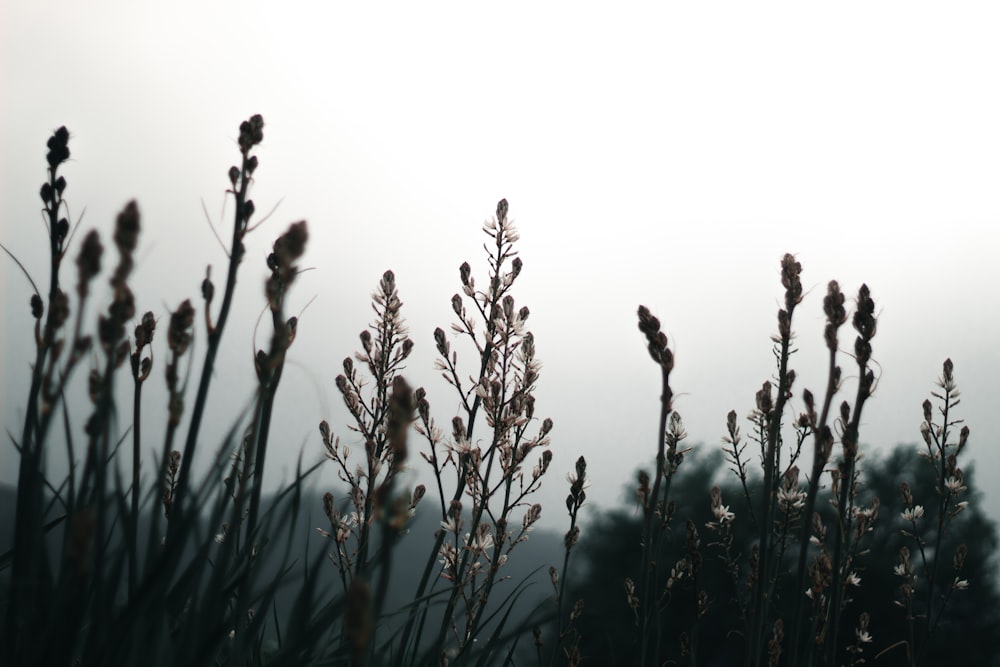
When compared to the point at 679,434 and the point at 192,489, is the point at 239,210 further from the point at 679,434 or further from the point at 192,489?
the point at 679,434

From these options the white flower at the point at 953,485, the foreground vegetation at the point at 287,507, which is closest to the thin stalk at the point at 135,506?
the foreground vegetation at the point at 287,507

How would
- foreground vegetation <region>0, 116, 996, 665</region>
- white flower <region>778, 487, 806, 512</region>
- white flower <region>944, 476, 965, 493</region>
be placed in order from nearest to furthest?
foreground vegetation <region>0, 116, 996, 665</region>
white flower <region>778, 487, 806, 512</region>
white flower <region>944, 476, 965, 493</region>

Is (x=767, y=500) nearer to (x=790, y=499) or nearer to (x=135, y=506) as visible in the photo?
(x=790, y=499)

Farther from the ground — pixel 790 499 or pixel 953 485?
pixel 953 485

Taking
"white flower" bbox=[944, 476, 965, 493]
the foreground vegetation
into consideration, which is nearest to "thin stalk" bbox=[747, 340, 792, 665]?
the foreground vegetation

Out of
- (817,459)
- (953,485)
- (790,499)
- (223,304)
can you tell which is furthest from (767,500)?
(953,485)

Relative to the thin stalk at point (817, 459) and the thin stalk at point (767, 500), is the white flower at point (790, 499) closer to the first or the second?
the thin stalk at point (767, 500)

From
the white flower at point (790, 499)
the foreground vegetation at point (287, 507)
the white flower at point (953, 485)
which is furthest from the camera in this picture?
the white flower at point (953, 485)

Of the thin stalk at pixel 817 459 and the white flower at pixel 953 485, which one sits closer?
the thin stalk at pixel 817 459

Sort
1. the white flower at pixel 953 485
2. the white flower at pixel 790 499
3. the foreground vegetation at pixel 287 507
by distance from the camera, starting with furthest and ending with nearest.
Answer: the white flower at pixel 953 485 → the white flower at pixel 790 499 → the foreground vegetation at pixel 287 507

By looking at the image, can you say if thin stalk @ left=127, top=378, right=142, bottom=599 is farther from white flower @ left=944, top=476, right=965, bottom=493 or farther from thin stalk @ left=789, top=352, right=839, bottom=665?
white flower @ left=944, top=476, right=965, bottom=493

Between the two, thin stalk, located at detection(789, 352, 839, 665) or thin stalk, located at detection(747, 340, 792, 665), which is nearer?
thin stalk, located at detection(789, 352, 839, 665)

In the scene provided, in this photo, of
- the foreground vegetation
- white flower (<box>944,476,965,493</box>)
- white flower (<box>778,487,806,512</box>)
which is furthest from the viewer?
white flower (<box>944,476,965,493</box>)

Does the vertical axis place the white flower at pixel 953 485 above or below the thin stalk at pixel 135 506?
above
